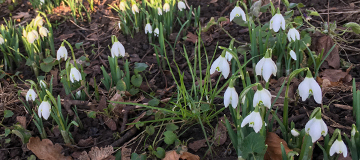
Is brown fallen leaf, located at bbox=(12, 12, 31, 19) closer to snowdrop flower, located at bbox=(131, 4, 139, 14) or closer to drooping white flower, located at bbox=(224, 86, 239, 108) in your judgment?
snowdrop flower, located at bbox=(131, 4, 139, 14)

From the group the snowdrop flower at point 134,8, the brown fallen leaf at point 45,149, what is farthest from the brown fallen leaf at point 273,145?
the snowdrop flower at point 134,8

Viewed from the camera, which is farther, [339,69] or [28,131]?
[339,69]

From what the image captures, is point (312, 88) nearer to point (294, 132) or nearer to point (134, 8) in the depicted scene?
point (294, 132)

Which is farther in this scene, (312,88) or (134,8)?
(134,8)

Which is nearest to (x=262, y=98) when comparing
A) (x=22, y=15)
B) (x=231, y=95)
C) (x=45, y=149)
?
(x=231, y=95)

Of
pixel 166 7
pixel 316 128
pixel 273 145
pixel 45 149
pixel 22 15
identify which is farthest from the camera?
pixel 22 15

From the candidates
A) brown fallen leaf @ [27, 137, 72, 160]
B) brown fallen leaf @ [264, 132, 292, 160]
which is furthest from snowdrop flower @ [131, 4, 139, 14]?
brown fallen leaf @ [264, 132, 292, 160]

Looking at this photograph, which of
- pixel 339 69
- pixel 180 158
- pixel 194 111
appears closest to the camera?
pixel 180 158

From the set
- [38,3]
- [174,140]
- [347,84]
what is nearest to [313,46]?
[347,84]

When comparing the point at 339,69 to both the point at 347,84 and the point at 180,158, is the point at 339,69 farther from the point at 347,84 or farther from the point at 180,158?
the point at 180,158
